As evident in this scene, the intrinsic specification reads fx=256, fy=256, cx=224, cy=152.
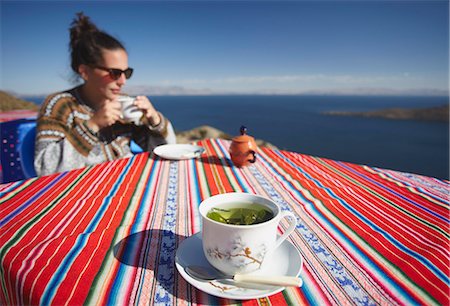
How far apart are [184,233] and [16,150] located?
1.74m

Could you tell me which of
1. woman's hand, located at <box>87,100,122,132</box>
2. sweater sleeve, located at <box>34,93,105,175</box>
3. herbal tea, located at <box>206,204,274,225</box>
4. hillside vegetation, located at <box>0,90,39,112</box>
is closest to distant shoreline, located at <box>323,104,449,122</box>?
woman's hand, located at <box>87,100,122,132</box>

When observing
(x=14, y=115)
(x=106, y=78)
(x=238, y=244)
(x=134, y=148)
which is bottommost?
(x=134, y=148)

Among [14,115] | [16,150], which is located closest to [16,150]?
[16,150]

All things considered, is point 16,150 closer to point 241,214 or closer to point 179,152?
point 179,152

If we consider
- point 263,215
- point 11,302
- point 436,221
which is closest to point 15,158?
point 11,302

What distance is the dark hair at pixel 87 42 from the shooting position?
83.7 inches

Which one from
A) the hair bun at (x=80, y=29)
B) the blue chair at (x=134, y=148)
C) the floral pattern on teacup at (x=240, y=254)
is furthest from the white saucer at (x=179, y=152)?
the hair bun at (x=80, y=29)

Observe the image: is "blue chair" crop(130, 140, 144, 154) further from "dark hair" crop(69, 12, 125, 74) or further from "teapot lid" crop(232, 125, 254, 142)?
"teapot lid" crop(232, 125, 254, 142)

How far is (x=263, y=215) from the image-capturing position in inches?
23.6

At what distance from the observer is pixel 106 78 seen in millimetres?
2113

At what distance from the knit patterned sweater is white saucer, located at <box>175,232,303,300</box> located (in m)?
1.27

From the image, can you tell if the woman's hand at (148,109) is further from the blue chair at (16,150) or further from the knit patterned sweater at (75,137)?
the blue chair at (16,150)

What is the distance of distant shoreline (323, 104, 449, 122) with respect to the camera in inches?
644

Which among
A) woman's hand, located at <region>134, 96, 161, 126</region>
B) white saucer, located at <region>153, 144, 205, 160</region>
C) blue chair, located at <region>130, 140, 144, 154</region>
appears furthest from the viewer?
blue chair, located at <region>130, 140, 144, 154</region>
